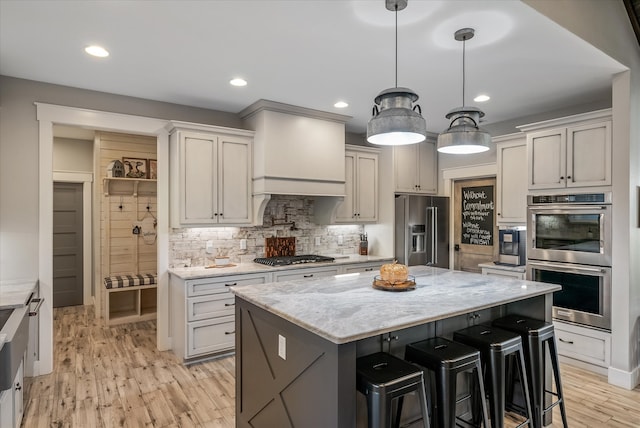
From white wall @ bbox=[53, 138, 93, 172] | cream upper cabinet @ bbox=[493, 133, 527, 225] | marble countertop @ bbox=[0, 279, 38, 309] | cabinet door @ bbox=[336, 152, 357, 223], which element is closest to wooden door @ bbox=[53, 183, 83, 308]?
white wall @ bbox=[53, 138, 93, 172]

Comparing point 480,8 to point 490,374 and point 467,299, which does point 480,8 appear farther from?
point 490,374

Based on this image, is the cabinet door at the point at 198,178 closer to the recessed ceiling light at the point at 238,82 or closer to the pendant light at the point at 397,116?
the recessed ceiling light at the point at 238,82

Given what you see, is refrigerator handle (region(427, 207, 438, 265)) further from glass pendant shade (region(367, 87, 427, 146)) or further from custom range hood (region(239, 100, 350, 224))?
glass pendant shade (region(367, 87, 427, 146))

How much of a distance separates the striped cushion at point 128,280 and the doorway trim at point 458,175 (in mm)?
4394

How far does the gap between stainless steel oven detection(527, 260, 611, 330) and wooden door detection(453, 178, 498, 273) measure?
120cm

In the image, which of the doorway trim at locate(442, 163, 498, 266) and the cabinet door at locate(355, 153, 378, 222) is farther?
the cabinet door at locate(355, 153, 378, 222)

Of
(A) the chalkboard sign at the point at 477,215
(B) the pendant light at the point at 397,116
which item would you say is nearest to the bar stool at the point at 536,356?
(B) the pendant light at the point at 397,116

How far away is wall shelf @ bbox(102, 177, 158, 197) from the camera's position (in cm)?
524

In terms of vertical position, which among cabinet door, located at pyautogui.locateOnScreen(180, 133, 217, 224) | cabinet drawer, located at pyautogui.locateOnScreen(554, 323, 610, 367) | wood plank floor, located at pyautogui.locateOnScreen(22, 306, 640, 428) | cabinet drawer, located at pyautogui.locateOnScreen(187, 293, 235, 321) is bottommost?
wood plank floor, located at pyautogui.locateOnScreen(22, 306, 640, 428)

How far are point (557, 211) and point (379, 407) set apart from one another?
314 cm

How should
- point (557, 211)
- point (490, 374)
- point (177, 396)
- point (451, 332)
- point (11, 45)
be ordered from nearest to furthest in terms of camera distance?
point (490, 374) < point (451, 332) < point (11, 45) < point (177, 396) < point (557, 211)

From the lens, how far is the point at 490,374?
2.26 meters

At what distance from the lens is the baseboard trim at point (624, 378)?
10.6 feet

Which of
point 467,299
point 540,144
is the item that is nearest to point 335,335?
point 467,299
